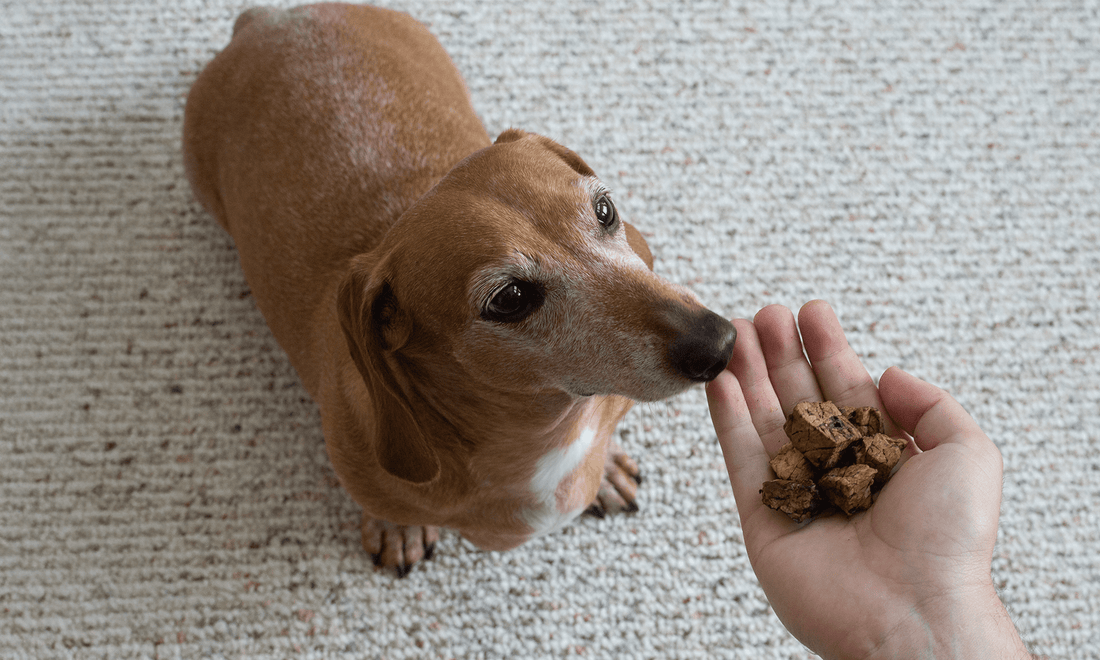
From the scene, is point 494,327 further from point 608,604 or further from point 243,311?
point 243,311

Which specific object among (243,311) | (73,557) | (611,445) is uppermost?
(611,445)

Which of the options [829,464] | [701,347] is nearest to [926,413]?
[829,464]

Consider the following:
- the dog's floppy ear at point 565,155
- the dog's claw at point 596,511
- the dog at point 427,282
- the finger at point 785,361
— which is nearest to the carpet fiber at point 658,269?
the dog's claw at point 596,511

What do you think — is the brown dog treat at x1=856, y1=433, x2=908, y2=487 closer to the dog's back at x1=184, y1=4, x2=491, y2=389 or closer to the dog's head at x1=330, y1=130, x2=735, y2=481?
the dog's head at x1=330, y1=130, x2=735, y2=481

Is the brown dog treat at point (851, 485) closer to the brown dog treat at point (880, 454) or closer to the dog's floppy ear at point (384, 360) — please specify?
the brown dog treat at point (880, 454)

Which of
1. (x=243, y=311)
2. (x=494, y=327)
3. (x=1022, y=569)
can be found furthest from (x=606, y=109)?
(x=1022, y=569)

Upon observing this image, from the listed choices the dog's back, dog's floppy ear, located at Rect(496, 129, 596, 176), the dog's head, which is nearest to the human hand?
the dog's head
